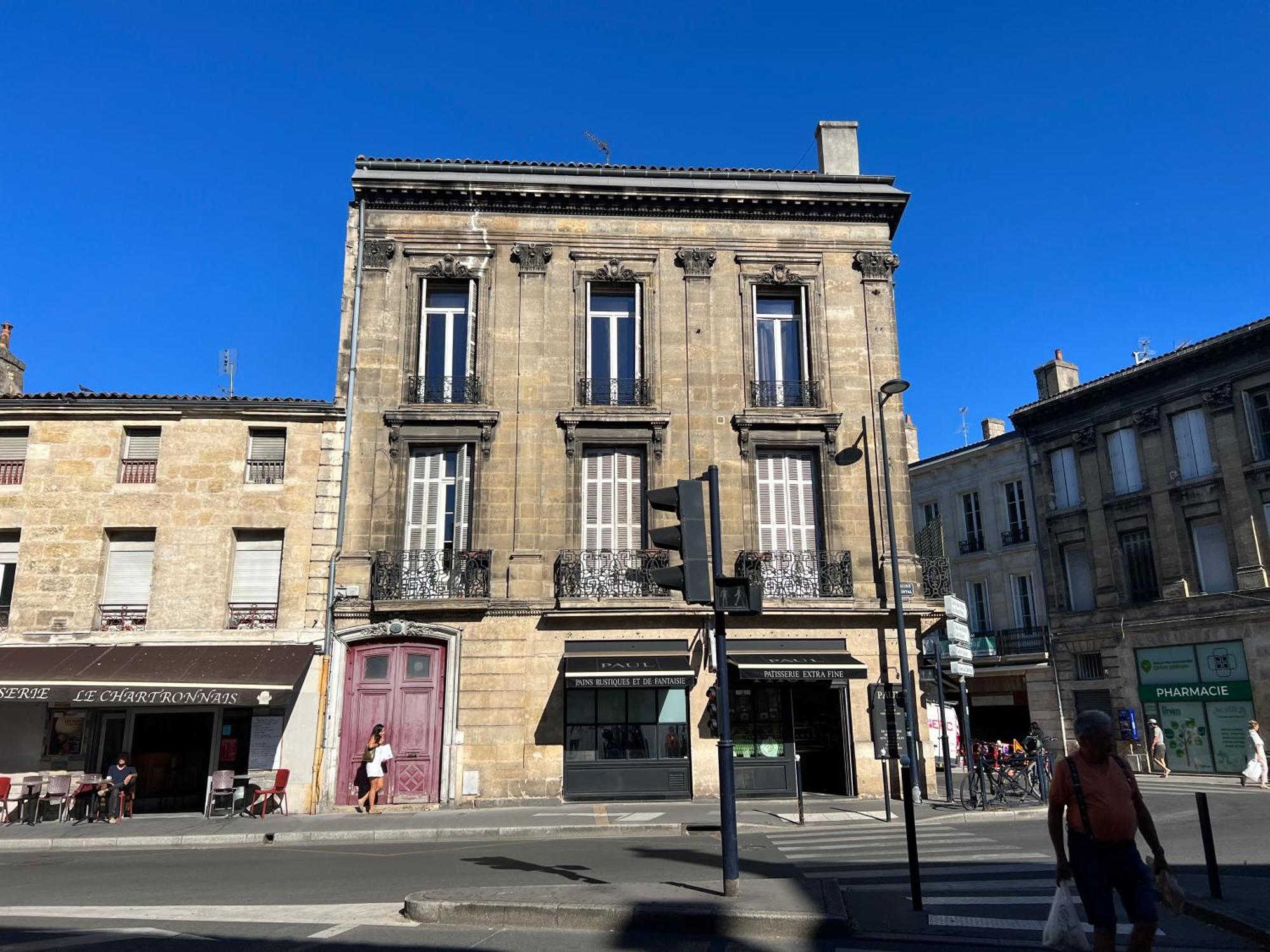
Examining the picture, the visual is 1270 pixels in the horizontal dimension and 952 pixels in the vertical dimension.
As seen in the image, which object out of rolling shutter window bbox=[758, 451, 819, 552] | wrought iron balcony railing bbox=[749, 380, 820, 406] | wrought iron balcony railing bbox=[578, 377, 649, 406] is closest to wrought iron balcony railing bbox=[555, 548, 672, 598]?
rolling shutter window bbox=[758, 451, 819, 552]

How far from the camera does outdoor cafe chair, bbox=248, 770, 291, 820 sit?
15945 mm

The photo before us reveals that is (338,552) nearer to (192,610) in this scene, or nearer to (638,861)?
(192,610)

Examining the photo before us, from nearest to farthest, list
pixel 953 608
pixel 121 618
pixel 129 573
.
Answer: pixel 953 608, pixel 121 618, pixel 129 573

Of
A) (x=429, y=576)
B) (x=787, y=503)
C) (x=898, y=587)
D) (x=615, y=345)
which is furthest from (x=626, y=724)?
(x=615, y=345)

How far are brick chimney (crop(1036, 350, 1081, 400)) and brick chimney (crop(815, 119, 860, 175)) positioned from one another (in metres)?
14.9

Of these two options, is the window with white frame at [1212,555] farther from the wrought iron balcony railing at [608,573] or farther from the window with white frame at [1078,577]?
the wrought iron balcony railing at [608,573]

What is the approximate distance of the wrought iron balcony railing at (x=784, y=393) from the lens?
19.3 metres

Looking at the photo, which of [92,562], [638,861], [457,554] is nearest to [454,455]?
[457,554]

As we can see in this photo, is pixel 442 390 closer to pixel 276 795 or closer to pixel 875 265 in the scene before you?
pixel 276 795

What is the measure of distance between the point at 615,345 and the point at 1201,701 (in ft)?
64.6

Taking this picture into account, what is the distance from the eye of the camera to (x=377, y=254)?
1950 cm

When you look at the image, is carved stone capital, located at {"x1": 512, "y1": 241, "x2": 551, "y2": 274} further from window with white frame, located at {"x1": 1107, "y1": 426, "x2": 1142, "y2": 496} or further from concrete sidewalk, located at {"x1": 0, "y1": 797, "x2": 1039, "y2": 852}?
window with white frame, located at {"x1": 1107, "y1": 426, "x2": 1142, "y2": 496}

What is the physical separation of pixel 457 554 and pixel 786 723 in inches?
284

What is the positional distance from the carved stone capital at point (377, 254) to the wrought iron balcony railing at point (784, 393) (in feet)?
26.5
